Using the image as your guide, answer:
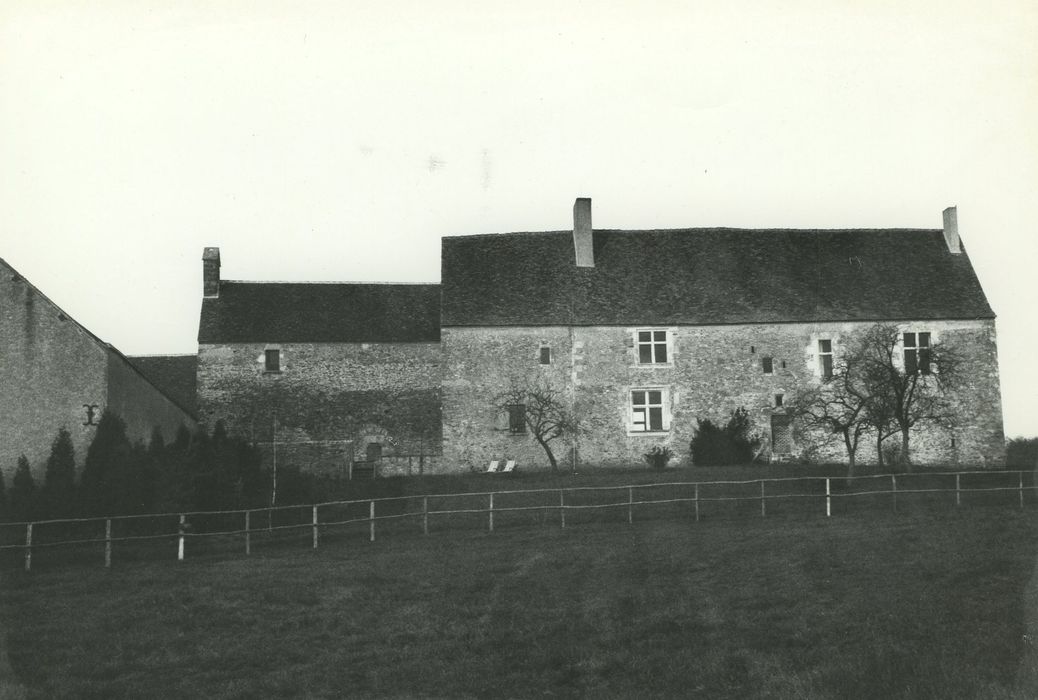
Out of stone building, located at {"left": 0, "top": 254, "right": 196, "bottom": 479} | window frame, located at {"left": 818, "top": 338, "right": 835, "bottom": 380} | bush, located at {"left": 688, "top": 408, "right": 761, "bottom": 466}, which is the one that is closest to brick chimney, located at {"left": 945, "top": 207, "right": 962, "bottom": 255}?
window frame, located at {"left": 818, "top": 338, "right": 835, "bottom": 380}

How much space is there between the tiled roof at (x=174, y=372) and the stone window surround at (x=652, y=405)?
56.7 feet

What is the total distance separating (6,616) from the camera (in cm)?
1302

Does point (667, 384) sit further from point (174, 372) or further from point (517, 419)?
point (174, 372)

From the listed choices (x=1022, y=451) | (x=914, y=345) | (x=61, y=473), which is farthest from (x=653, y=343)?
(x=61, y=473)

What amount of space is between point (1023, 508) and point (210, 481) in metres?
17.6

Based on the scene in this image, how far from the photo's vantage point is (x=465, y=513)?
21.6 metres

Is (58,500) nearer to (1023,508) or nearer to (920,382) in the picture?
(1023,508)

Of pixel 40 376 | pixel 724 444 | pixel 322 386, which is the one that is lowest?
pixel 724 444

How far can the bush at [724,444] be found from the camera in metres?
30.9

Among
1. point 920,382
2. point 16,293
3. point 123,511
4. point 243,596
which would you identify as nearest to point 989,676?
point 243,596

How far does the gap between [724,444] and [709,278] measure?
654cm

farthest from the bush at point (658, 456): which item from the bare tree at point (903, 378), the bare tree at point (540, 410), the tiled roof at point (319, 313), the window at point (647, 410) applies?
the tiled roof at point (319, 313)

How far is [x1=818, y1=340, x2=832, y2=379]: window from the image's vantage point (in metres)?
32.5

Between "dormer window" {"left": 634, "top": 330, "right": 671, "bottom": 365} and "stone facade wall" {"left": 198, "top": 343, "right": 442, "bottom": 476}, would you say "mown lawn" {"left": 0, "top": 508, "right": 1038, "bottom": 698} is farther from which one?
"stone facade wall" {"left": 198, "top": 343, "right": 442, "bottom": 476}
